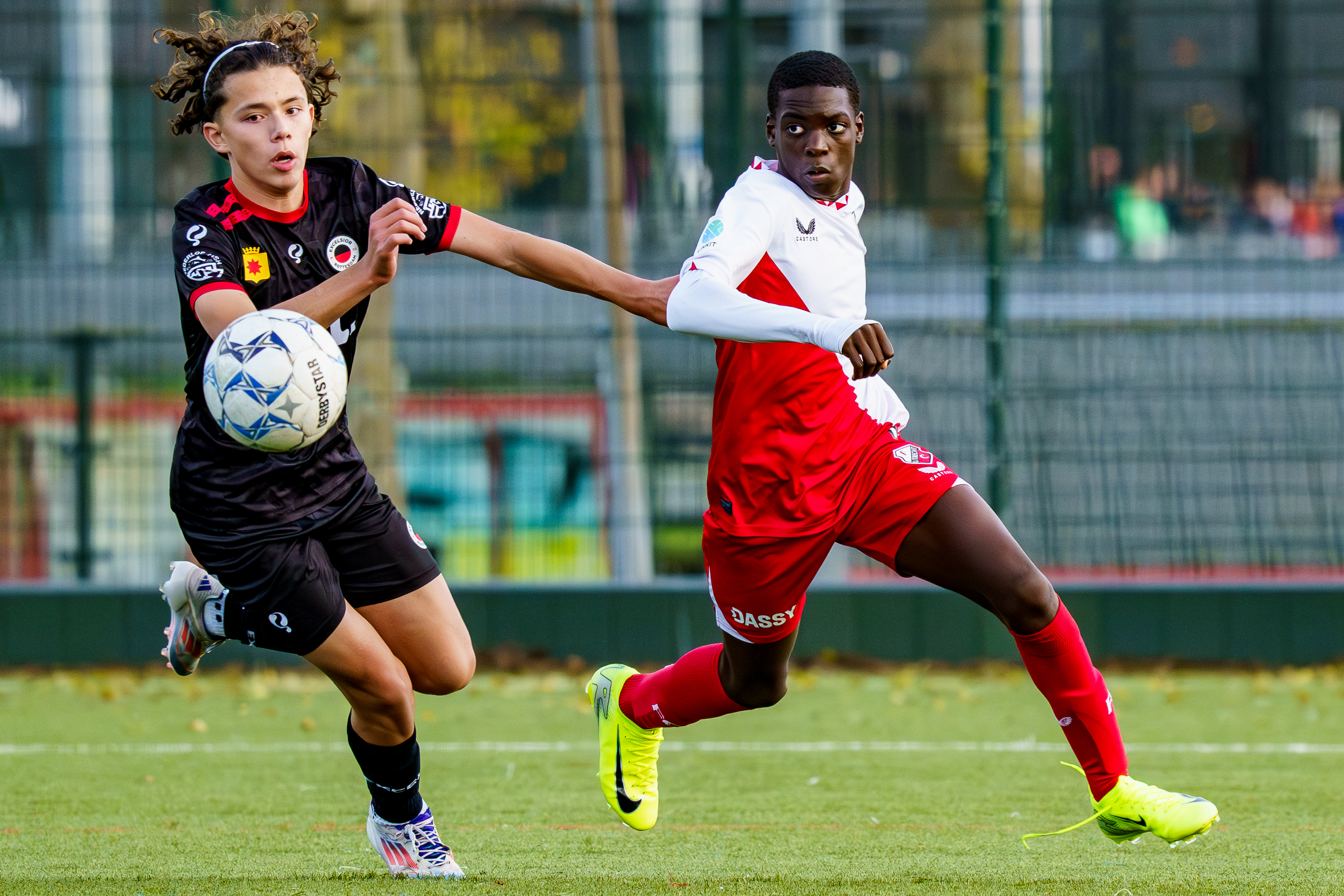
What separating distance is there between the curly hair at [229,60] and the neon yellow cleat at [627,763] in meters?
1.91

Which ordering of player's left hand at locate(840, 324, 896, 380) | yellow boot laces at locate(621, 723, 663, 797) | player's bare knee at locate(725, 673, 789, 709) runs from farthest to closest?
yellow boot laces at locate(621, 723, 663, 797)
player's bare knee at locate(725, 673, 789, 709)
player's left hand at locate(840, 324, 896, 380)

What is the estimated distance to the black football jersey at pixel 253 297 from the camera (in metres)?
4.07

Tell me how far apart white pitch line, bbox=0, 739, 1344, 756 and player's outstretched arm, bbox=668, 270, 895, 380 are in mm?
2909

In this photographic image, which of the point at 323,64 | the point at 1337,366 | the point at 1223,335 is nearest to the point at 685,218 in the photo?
the point at 1223,335

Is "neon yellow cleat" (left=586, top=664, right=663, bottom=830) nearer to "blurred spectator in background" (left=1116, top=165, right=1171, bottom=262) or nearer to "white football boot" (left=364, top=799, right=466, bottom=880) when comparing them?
"white football boot" (left=364, top=799, right=466, bottom=880)

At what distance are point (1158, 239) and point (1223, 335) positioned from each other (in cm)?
61

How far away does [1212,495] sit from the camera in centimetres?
880

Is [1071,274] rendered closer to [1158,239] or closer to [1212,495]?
[1158,239]

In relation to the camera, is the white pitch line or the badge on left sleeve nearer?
the badge on left sleeve

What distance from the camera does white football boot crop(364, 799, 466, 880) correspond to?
169 inches

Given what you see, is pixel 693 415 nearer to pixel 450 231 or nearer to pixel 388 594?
pixel 450 231

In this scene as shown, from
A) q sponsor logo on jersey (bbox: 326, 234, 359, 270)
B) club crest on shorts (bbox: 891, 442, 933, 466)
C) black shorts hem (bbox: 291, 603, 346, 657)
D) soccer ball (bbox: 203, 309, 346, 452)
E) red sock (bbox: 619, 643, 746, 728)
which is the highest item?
q sponsor logo on jersey (bbox: 326, 234, 359, 270)

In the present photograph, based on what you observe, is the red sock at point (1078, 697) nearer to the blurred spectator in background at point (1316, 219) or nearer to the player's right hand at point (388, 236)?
the player's right hand at point (388, 236)

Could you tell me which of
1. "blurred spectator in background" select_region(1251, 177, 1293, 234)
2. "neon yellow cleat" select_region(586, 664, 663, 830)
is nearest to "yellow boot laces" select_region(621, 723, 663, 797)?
"neon yellow cleat" select_region(586, 664, 663, 830)
